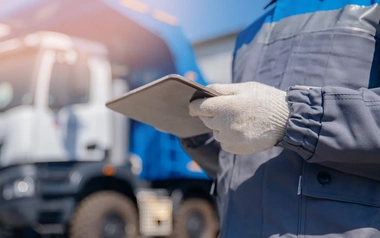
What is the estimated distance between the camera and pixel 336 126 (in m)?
0.95

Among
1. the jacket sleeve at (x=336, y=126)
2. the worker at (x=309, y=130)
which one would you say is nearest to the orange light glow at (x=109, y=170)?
the worker at (x=309, y=130)

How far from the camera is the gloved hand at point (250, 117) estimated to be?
0.99m

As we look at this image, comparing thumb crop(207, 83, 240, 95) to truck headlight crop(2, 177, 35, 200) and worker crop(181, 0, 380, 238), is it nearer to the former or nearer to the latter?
worker crop(181, 0, 380, 238)

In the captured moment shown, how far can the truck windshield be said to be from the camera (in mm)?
4105

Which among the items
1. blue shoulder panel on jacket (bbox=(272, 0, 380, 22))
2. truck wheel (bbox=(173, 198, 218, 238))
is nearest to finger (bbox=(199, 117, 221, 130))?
blue shoulder panel on jacket (bbox=(272, 0, 380, 22))

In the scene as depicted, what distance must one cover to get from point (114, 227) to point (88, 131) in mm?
832

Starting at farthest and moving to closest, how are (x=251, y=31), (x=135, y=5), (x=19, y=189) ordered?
(x=135, y=5), (x=19, y=189), (x=251, y=31)

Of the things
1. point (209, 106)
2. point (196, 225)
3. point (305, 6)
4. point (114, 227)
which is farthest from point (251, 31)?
point (196, 225)

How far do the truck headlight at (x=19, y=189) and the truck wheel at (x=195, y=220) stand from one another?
161 cm

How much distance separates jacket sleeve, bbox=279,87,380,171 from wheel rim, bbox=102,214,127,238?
3.42 m

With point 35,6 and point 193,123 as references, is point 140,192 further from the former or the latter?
point 193,123

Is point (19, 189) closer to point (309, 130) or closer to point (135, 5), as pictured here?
point (135, 5)

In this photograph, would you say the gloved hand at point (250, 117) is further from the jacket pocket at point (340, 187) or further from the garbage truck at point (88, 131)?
the garbage truck at point (88, 131)

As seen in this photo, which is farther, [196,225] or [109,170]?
[196,225]
